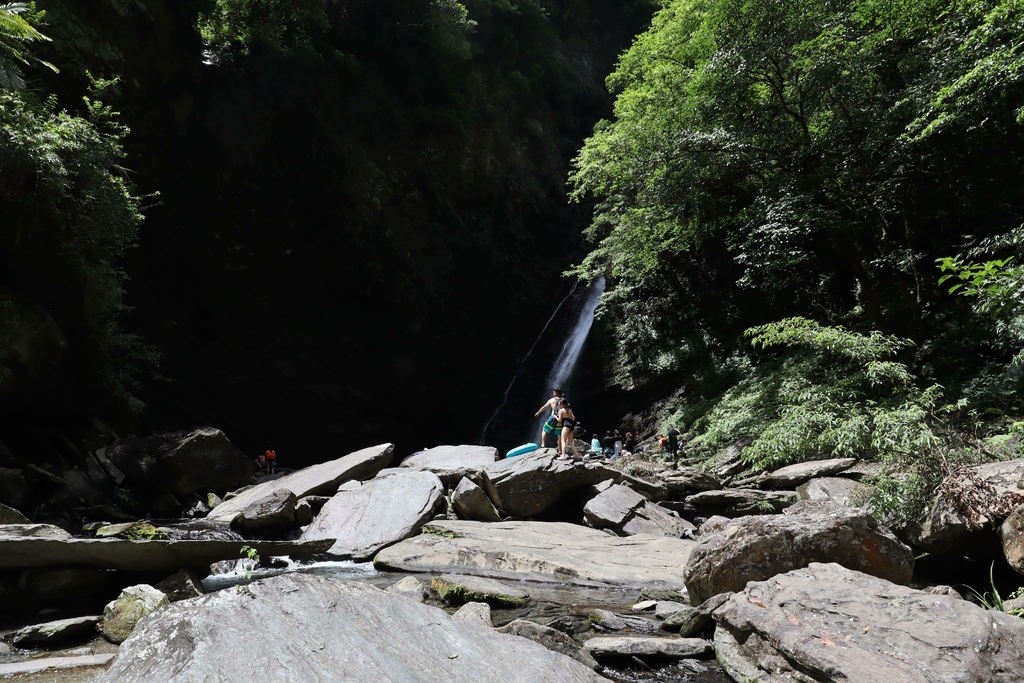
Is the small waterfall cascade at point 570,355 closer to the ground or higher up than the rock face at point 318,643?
closer to the ground

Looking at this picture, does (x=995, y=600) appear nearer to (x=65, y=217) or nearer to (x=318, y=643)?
(x=318, y=643)

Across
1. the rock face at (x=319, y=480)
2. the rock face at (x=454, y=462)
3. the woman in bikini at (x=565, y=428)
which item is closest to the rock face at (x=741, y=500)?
the woman in bikini at (x=565, y=428)

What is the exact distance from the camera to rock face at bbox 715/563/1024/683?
3.04 metres

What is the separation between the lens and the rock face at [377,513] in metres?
8.22

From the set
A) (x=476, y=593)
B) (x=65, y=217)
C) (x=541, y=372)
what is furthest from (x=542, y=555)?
(x=541, y=372)

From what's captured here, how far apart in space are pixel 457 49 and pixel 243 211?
9.90 meters

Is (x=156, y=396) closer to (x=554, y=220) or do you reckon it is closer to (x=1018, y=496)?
(x=554, y=220)

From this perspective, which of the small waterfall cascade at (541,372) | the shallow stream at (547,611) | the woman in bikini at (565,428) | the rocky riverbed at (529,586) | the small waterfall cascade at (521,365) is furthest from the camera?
the small waterfall cascade at (521,365)

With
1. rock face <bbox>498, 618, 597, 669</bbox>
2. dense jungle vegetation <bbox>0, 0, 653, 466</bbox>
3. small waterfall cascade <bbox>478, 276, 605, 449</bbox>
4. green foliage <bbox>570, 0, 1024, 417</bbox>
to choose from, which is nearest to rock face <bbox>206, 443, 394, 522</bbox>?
dense jungle vegetation <bbox>0, 0, 653, 466</bbox>

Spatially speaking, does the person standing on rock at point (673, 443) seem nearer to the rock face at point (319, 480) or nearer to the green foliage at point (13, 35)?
the rock face at point (319, 480)

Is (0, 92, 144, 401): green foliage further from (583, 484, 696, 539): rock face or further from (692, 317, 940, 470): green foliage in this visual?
(692, 317, 940, 470): green foliage

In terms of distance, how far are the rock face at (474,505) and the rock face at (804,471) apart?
4.52 meters

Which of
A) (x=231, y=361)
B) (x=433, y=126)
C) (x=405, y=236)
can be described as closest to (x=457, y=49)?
(x=433, y=126)

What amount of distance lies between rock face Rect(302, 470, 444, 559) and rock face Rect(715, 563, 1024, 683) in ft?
17.2
